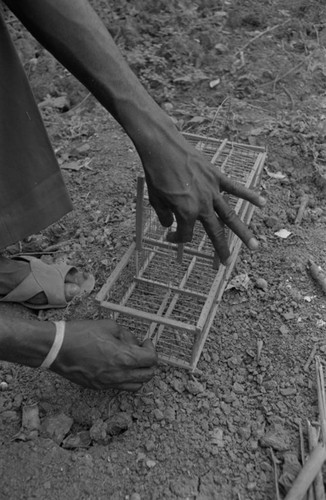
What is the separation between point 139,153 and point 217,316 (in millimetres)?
957

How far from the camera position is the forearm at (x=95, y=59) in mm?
1527

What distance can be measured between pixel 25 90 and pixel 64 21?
45cm

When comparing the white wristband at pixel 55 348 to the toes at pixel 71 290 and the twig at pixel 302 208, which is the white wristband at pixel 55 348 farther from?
the twig at pixel 302 208

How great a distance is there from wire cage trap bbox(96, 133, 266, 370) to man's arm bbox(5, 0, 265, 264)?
0.36m

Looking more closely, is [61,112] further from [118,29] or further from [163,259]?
[163,259]

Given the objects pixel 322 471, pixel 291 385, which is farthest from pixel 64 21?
pixel 322 471

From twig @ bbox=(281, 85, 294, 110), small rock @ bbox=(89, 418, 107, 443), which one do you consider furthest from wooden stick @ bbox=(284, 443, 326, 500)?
twig @ bbox=(281, 85, 294, 110)

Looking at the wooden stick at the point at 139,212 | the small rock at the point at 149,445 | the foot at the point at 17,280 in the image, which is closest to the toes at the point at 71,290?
the foot at the point at 17,280

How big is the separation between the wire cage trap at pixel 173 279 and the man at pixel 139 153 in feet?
0.69

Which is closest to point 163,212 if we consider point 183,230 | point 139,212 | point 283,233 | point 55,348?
point 183,230

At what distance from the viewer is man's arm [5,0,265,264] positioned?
148 centimetres

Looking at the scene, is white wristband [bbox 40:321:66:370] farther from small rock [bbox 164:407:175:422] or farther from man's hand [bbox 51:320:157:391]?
small rock [bbox 164:407:175:422]

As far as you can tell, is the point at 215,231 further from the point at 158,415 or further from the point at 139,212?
the point at 158,415

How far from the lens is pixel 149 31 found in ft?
14.6
